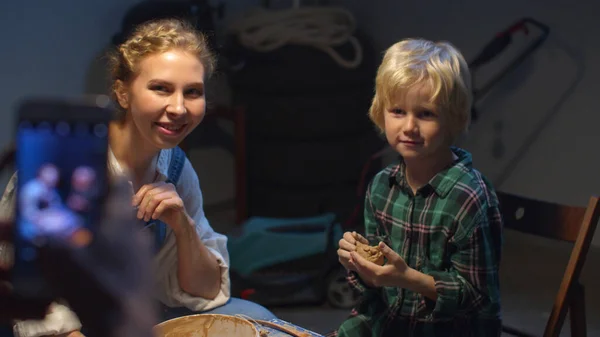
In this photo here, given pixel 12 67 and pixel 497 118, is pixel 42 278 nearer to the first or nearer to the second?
pixel 12 67

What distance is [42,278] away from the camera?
1.55 feet

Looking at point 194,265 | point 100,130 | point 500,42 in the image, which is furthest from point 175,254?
point 500,42

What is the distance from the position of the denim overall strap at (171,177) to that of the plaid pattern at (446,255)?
37 cm

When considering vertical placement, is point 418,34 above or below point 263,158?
above

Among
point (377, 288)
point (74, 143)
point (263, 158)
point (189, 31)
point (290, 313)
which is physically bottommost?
point (290, 313)

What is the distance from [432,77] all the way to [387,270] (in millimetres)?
354

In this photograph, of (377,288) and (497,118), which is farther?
(497,118)

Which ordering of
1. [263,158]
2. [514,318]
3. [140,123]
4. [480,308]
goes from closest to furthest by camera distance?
[140,123], [480,308], [514,318], [263,158]

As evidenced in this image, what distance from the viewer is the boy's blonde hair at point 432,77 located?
148 centimetres

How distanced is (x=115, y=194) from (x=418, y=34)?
3.51m

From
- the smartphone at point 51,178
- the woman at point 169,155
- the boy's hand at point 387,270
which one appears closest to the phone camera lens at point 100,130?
the smartphone at point 51,178

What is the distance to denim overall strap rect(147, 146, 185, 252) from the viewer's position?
5.06 feet

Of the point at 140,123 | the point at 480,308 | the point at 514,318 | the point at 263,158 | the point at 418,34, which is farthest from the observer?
the point at 418,34

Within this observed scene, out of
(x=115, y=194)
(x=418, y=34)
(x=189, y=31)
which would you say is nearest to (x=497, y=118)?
(x=418, y=34)
